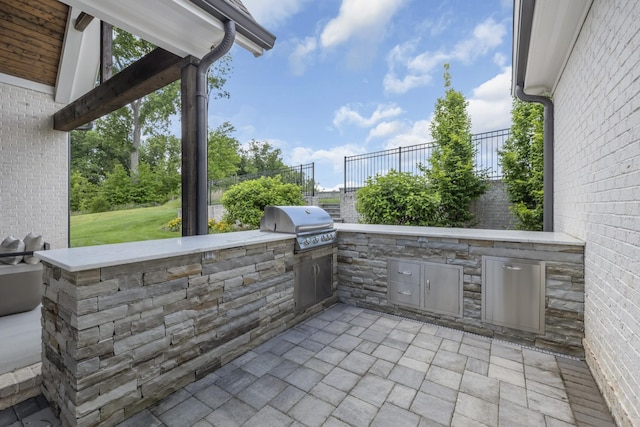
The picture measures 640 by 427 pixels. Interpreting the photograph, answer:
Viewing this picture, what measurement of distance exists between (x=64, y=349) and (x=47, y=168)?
6.15m

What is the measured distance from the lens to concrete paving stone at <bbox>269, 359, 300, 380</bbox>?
7.49ft

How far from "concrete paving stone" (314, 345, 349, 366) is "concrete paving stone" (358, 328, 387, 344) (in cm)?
39

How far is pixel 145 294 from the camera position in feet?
6.19

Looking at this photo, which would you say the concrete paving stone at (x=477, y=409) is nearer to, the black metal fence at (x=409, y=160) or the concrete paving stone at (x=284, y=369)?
the concrete paving stone at (x=284, y=369)

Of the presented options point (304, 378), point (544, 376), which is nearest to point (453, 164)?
point (544, 376)

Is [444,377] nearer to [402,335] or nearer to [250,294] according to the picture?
[402,335]

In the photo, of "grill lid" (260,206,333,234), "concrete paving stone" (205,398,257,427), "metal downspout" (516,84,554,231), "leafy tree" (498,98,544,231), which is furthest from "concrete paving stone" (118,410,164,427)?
"leafy tree" (498,98,544,231)

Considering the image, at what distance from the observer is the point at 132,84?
3.59 m

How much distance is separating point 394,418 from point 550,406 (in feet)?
3.57

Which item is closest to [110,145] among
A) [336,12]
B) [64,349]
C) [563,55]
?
[336,12]

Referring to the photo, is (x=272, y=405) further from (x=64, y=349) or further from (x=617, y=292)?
(x=617, y=292)

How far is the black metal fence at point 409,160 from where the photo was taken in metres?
6.89

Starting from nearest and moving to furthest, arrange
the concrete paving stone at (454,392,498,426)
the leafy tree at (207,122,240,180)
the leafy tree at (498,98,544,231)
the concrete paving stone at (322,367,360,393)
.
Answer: the concrete paving stone at (454,392,498,426)
the concrete paving stone at (322,367,360,393)
the leafy tree at (498,98,544,231)
the leafy tree at (207,122,240,180)

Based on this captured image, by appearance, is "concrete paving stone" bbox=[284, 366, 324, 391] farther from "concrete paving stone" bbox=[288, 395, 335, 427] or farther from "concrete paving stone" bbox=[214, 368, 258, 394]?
"concrete paving stone" bbox=[214, 368, 258, 394]
